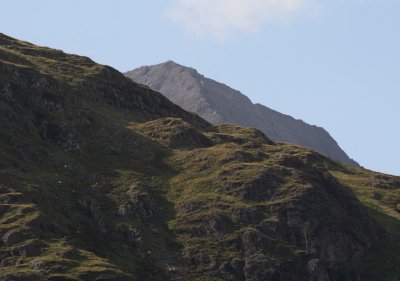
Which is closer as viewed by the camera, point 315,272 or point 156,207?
point 315,272

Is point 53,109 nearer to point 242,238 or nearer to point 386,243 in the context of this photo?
point 242,238

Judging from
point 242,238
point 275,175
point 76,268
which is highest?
point 275,175

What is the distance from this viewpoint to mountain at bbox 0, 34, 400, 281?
445 ft

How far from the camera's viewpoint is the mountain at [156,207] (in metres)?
136

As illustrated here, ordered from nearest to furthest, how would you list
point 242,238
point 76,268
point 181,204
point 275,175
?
point 76,268 < point 242,238 < point 181,204 < point 275,175

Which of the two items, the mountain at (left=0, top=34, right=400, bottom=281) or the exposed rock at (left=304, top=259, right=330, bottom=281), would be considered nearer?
the mountain at (left=0, top=34, right=400, bottom=281)

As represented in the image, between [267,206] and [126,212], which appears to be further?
[267,206]

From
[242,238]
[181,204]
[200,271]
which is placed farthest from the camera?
[181,204]

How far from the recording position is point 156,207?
158 m

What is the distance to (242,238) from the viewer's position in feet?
489

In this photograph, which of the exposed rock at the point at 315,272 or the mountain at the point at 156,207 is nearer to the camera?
the mountain at the point at 156,207

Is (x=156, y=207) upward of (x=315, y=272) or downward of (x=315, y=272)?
upward

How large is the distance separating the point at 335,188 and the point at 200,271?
5146cm

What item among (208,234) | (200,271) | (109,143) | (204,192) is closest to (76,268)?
(200,271)
